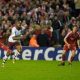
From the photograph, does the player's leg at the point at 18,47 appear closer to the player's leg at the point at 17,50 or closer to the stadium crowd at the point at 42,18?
the player's leg at the point at 17,50

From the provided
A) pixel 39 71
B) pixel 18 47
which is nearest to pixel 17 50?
pixel 18 47

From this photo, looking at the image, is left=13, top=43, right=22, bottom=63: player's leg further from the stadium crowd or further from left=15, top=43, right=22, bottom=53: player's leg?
the stadium crowd

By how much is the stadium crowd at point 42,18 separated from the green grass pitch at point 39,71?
2360 millimetres

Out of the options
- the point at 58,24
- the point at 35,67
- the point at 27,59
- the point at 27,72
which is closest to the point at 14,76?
the point at 27,72

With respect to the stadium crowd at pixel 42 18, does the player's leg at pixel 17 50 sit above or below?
below

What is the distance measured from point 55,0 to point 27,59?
196 inches

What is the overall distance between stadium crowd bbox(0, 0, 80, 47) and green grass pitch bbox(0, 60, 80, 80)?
2.36 m

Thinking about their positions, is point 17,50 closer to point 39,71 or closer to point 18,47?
point 18,47

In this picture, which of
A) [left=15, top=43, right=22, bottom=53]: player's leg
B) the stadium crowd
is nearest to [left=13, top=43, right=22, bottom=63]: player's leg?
[left=15, top=43, right=22, bottom=53]: player's leg

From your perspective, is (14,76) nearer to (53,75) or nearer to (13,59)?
(53,75)

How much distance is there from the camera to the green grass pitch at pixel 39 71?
17297 millimetres

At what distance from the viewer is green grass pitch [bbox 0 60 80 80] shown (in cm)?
1730

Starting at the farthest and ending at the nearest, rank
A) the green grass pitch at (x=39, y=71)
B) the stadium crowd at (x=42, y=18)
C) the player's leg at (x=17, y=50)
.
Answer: the stadium crowd at (x=42, y=18)
the player's leg at (x=17, y=50)
the green grass pitch at (x=39, y=71)

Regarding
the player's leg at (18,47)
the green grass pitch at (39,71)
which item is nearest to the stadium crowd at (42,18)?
the player's leg at (18,47)
